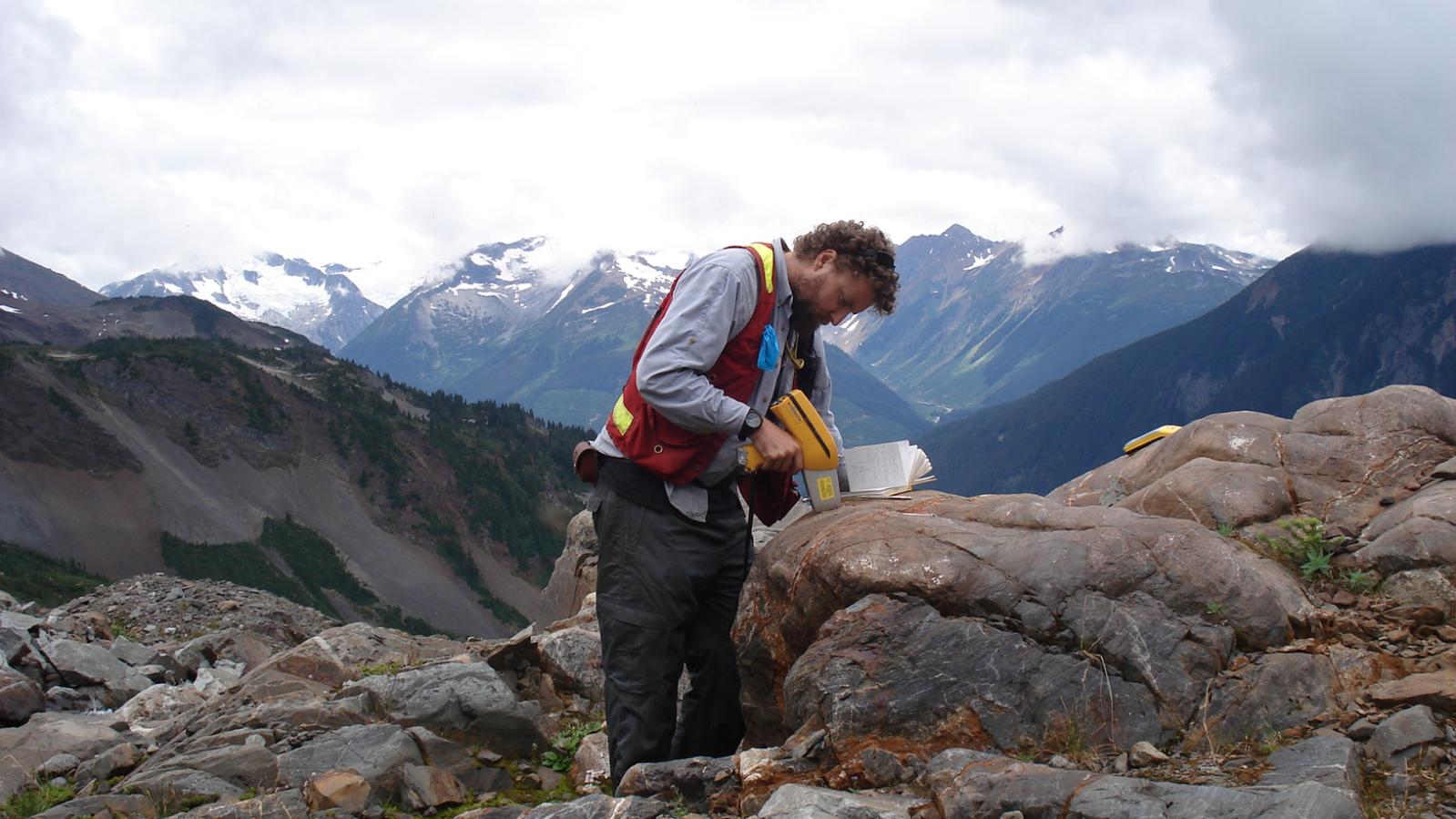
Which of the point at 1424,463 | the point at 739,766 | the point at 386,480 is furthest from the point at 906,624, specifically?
the point at 386,480

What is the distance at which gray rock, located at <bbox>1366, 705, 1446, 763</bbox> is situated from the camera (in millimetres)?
5699

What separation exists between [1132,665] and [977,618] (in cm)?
92

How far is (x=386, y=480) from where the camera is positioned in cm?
16038

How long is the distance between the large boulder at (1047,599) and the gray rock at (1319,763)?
0.61m

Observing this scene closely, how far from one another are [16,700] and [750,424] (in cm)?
1081

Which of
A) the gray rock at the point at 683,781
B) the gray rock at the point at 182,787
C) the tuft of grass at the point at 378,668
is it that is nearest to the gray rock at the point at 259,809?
the gray rock at the point at 182,787

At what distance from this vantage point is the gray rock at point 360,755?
25.2 ft

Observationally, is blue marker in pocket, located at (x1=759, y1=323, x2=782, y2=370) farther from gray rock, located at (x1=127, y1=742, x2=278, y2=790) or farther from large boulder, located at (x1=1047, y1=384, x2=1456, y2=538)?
gray rock, located at (x1=127, y1=742, x2=278, y2=790)

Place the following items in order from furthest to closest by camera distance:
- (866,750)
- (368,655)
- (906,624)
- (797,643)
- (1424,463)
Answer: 1. (368,655)
2. (1424,463)
3. (797,643)
4. (906,624)
5. (866,750)

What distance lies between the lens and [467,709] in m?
8.91

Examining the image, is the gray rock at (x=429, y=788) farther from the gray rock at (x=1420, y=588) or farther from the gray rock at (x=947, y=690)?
the gray rock at (x=1420, y=588)

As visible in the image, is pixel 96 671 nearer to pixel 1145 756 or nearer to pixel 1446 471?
pixel 1145 756

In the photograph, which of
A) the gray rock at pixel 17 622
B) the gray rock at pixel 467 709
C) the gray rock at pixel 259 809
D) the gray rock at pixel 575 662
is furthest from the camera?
the gray rock at pixel 17 622

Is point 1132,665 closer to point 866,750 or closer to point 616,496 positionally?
point 866,750
